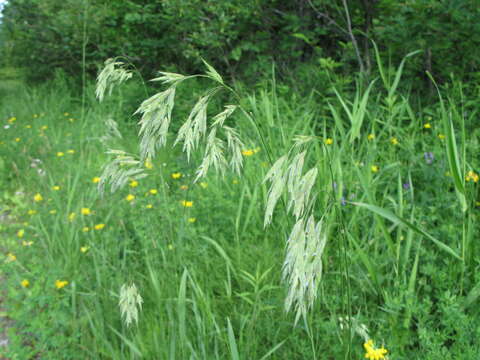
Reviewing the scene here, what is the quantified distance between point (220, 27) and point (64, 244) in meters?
2.90

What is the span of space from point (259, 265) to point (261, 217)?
52 cm

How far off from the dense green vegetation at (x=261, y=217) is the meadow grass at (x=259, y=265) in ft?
0.04

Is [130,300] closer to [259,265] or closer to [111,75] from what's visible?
[259,265]

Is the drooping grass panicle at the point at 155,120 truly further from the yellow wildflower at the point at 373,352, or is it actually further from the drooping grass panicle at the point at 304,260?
the yellow wildflower at the point at 373,352

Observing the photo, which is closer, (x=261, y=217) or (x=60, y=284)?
(x=60, y=284)

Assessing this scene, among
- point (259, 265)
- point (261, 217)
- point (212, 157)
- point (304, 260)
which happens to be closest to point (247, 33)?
point (261, 217)

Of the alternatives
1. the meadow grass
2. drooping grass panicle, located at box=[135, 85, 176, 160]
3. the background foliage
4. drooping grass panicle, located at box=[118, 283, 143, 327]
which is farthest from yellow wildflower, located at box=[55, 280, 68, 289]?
the background foliage

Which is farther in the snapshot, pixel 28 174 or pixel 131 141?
pixel 131 141

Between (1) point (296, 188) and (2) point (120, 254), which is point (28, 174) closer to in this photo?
(2) point (120, 254)

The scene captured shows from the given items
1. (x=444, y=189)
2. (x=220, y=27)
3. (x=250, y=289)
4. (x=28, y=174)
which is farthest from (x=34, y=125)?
(x=444, y=189)

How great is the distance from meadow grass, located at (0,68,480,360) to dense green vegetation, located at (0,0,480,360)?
0.01 m

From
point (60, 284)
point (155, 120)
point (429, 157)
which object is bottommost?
point (60, 284)

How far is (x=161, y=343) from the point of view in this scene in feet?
5.02

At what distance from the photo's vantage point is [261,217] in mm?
2191
